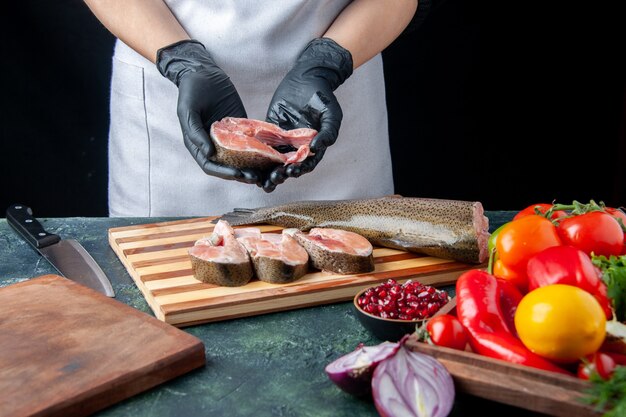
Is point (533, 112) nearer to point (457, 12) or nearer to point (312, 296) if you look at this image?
point (457, 12)

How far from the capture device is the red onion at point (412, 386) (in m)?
1.45

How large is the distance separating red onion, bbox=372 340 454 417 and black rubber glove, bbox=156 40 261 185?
4.29 ft

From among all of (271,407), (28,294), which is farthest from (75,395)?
(28,294)

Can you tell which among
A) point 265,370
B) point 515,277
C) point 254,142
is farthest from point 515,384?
point 254,142

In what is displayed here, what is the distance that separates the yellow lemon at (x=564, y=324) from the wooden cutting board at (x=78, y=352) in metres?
0.76

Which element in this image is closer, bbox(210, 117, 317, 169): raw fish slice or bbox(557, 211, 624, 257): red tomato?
bbox(557, 211, 624, 257): red tomato

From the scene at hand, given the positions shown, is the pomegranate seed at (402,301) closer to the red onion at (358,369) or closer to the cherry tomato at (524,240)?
the cherry tomato at (524,240)

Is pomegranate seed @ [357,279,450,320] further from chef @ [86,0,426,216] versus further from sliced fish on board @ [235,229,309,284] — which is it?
chef @ [86,0,426,216]

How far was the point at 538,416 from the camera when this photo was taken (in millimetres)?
1566

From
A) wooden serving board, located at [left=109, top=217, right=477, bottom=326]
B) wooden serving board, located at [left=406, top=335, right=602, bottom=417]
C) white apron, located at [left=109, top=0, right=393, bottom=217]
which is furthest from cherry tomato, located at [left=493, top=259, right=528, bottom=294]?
white apron, located at [left=109, top=0, right=393, bottom=217]

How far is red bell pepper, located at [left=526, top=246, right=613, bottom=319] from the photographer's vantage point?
1.59m

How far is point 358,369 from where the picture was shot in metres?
1.59

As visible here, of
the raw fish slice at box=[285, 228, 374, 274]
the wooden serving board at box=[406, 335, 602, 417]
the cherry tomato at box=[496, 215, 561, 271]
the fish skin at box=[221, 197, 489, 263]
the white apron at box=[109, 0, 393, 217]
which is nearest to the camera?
the wooden serving board at box=[406, 335, 602, 417]

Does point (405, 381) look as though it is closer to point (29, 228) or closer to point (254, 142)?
point (254, 142)
